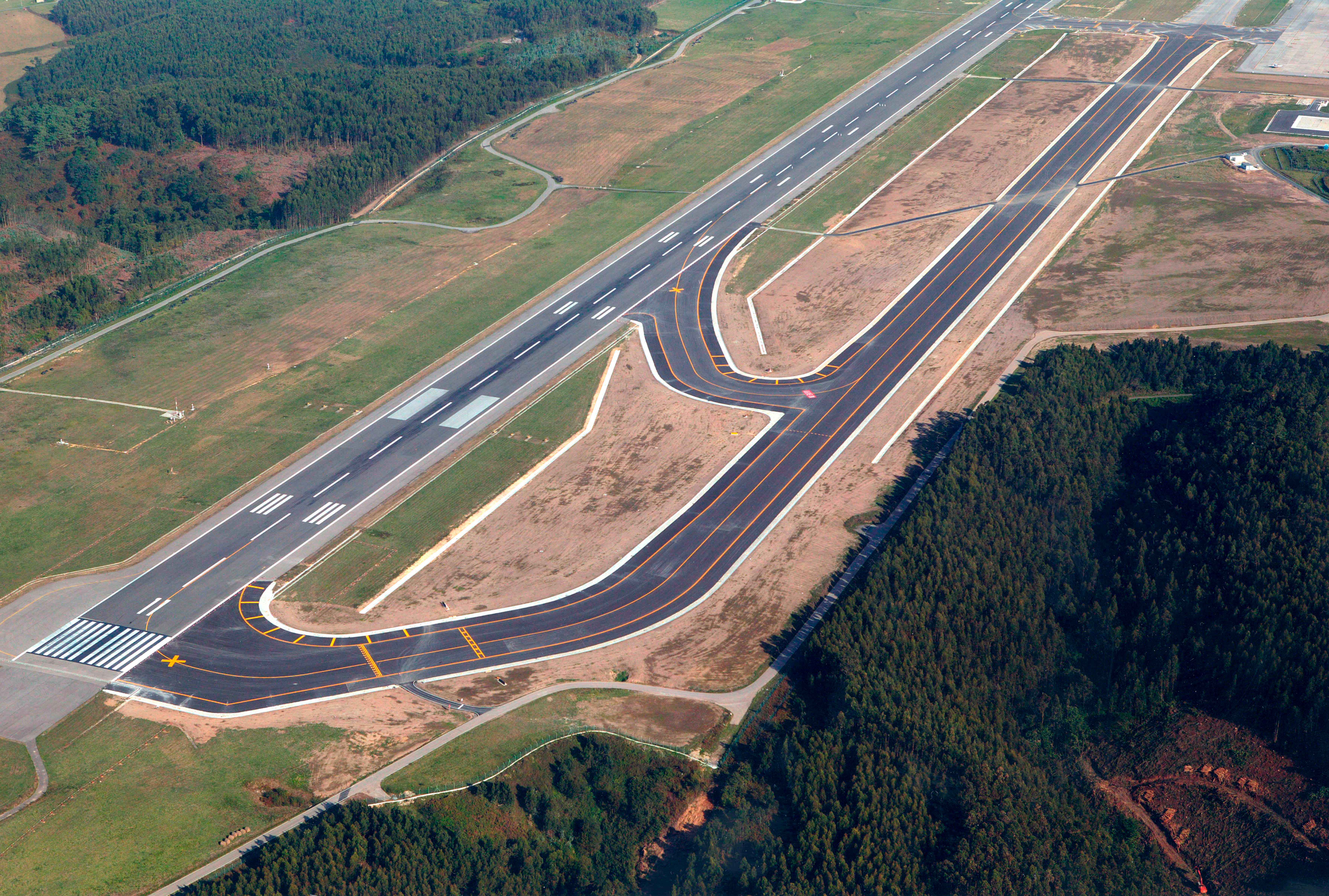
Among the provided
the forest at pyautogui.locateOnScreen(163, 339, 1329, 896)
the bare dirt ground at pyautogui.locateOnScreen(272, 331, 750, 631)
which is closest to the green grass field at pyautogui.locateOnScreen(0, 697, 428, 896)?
the forest at pyautogui.locateOnScreen(163, 339, 1329, 896)

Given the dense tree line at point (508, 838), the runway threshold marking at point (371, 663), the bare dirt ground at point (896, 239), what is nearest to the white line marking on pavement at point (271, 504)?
the runway threshold marking at point (371, 663)

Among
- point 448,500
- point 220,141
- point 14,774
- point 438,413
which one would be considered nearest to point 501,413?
point 438,413

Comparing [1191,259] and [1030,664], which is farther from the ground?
[1191,259]

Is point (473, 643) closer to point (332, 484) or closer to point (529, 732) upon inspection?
point (529, 732)

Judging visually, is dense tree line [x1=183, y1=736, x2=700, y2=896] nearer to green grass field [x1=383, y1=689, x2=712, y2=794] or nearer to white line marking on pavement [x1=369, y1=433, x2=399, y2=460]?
green grass field [x1=383, y1=689, x2=712, y2=794]

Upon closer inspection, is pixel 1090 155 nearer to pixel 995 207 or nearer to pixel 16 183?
pixel 995 207
